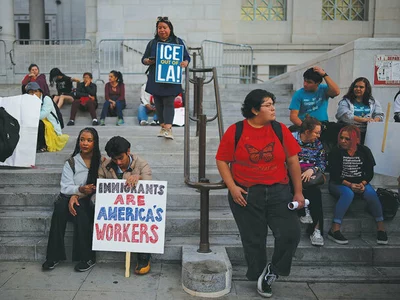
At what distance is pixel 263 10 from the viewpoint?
17672 mm

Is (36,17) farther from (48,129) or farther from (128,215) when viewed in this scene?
(128,215)

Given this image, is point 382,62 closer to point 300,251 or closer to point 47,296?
point 300,251

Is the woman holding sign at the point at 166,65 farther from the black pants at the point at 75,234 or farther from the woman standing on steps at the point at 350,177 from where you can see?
the woman standing on steps at the point at 350,177

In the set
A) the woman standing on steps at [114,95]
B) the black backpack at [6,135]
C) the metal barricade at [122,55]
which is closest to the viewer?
the black backpack at [6,135]

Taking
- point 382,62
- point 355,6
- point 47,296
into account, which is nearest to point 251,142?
point 47,296

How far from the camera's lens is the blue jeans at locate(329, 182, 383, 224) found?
4.89m

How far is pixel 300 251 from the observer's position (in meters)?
4.66

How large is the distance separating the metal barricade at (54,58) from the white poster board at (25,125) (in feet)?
29.5

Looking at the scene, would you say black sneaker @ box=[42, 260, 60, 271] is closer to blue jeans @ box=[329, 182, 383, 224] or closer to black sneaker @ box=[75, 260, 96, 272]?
black sneaker @ box=[75, 260, 96, 272]

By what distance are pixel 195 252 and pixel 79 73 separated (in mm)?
11905

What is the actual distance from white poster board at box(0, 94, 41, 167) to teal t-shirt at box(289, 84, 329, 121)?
12.0 feet

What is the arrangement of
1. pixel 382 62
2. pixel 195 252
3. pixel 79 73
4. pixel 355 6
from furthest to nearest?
1. pixel 355 6
2. pixel 79 73
3. pixel 382 62
4. pixel 195 252

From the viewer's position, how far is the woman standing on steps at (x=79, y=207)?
4.52 meters

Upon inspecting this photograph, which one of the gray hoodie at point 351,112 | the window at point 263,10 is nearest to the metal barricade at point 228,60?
the window at point 263,10
